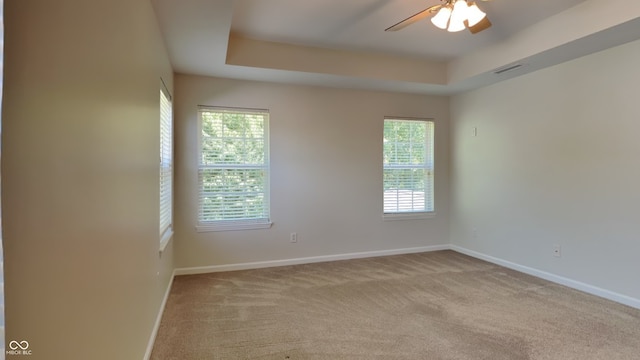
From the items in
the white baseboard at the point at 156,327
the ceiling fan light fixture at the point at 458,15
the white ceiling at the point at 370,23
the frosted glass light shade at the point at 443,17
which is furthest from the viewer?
the white ceiling at the point at 370,23

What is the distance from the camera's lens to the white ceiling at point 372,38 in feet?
9.01

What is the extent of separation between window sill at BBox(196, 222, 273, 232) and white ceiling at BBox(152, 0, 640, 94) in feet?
6.02

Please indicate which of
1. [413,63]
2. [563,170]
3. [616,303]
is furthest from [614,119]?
[413,63]

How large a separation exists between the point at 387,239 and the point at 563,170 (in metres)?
2.33

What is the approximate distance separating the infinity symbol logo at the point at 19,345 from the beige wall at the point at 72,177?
0.04 feet

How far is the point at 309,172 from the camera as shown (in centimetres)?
453

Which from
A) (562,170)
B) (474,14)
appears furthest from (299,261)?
(474,14)

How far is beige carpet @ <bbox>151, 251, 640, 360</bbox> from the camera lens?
92.0 inches

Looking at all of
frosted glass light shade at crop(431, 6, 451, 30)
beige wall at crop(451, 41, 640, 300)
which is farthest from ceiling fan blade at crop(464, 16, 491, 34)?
beige wall at crop(451, 41, 640, 300)

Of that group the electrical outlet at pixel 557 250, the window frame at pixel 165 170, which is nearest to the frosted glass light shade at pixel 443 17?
the window frame at pixel 165 170

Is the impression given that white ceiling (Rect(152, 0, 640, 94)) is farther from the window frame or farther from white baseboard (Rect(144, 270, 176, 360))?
white baseboard (Rect(144, 270, 176, 360))

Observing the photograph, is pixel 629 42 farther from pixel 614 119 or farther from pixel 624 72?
pixel 614 119

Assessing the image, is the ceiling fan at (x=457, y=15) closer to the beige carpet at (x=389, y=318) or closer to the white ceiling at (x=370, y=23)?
the white ceiling at (x=370, y=23)

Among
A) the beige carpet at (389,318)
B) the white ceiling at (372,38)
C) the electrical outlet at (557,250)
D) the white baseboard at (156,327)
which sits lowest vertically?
the beige carpet at (389,318)
